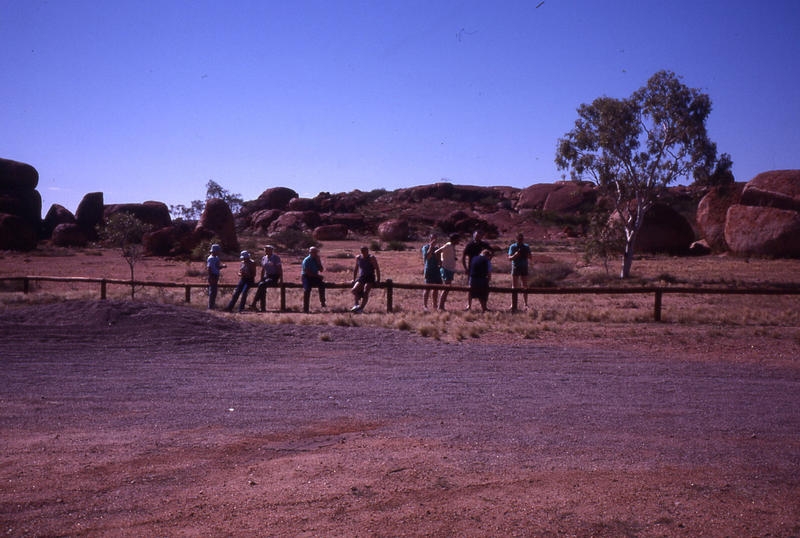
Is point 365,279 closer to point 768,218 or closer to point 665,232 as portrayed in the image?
point 768,218

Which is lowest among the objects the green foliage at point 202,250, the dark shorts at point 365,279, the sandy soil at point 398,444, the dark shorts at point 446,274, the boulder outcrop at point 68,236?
the sandy soil at point 398,444

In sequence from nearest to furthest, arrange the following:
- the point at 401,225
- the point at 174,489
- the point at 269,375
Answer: the point at 174,489, the point at 269,375, the point at 401,225

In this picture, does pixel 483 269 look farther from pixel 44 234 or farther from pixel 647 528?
pixel 44 234

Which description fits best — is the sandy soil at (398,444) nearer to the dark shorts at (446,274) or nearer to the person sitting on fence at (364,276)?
the person sitting on fence at (364,276)

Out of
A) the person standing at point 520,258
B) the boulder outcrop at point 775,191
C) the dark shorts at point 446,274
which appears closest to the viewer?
the dark shorts at point 446,274

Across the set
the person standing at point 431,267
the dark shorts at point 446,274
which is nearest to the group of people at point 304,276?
the person standing at point 431,267

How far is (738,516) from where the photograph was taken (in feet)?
12.8

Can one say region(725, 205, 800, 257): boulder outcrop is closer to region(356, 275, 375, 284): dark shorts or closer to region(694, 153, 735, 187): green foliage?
region(694, 153, 735, 187): green foliage

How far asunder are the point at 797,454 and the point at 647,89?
22.8 metres

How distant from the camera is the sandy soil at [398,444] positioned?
3.89m

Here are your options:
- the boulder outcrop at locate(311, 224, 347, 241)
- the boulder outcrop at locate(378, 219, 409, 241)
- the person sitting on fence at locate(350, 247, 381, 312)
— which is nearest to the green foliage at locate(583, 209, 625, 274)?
the person sitting on fence at locate(350, 247, 381, 312)

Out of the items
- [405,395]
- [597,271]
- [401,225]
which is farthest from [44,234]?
[405,395]

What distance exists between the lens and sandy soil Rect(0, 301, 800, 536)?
3.89 m

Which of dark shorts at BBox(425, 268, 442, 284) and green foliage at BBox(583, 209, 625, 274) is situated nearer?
dark shorts at BBox(425, 268, 442, 284)
